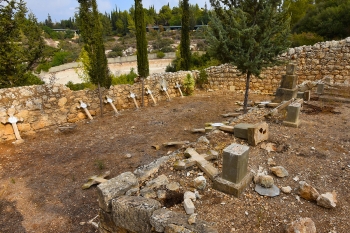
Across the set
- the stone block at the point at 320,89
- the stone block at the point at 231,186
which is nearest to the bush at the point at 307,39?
the stone block at the point at 320,89

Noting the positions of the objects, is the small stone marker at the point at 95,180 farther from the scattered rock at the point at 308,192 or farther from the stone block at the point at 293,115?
the stone block at the point at 293,115

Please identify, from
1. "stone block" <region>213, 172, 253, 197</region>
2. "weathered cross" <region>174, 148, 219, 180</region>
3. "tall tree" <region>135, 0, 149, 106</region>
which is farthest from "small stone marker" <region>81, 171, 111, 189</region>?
"tall tree" <region>135, 0, 149, 106</region>

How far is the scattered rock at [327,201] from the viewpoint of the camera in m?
2.84

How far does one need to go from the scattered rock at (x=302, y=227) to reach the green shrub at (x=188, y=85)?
10879 millimetres

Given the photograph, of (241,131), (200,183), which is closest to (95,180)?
(200,183)

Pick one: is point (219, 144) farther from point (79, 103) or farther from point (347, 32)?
point (347, 32)

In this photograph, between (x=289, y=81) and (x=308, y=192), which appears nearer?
(x=308, y=192)

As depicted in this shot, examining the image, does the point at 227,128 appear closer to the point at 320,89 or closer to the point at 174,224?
the point at 174,224

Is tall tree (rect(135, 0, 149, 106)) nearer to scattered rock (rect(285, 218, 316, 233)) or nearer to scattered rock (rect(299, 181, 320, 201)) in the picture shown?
scattered rock (rect(299, 181, 320, 201))

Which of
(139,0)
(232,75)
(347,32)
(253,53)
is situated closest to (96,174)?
(253,53)

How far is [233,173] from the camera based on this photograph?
313 cm

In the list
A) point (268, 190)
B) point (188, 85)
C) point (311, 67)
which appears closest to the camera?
point (268, 190)

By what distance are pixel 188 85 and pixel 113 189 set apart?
10.4m

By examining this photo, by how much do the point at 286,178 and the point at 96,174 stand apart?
395cm
